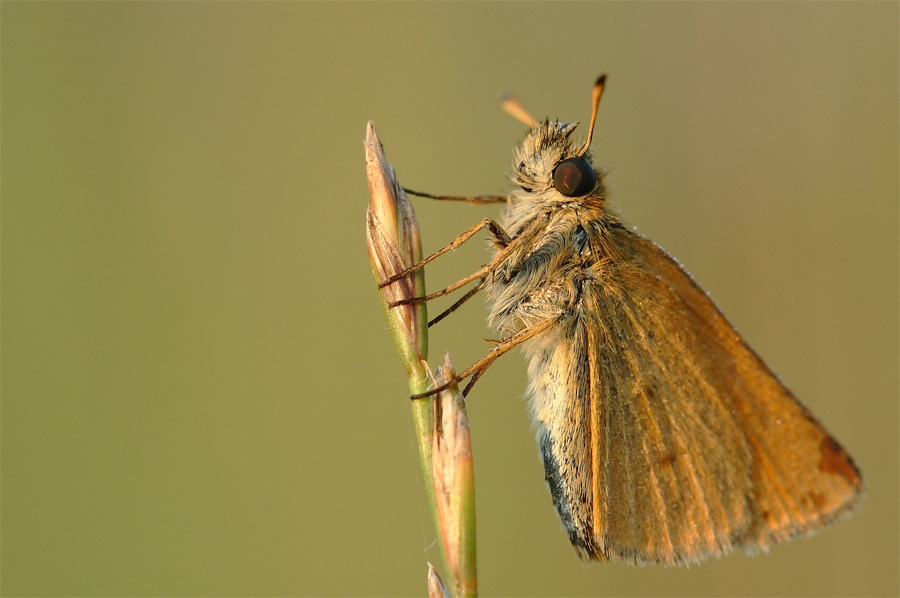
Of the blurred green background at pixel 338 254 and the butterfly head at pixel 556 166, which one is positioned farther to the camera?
the blurred green background at pixel 338 254

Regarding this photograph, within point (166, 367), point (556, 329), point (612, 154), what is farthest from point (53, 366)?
point (612, 154)

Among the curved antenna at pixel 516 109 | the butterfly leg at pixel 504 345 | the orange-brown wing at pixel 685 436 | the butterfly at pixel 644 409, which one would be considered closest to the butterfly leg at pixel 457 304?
the butterfly at pixel 644 409

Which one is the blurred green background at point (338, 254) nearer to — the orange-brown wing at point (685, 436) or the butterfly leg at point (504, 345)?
the orange-brown wing at point (685, 436)

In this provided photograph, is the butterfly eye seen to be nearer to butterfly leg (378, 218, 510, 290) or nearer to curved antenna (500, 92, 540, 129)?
butterfly leg (378, 218, 510, 290)

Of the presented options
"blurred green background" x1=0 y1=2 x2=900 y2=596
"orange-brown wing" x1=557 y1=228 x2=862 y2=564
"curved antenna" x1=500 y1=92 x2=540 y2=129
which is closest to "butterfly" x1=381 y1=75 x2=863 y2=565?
"orange-brown wing" x1=557 y1=228 x2=862 y2=564

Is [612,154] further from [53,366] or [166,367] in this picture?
[53,366]

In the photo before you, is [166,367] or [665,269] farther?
[166,367]
